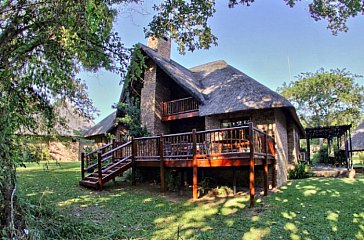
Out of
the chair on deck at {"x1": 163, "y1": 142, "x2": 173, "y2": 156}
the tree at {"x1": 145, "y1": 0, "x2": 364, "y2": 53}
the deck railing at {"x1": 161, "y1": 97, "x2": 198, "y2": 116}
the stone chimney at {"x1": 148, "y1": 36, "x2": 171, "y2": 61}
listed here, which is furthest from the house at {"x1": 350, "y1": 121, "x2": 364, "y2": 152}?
the chair on deck at {"x1": 163, "y1": 142, "x2": 173, "y2": 156}

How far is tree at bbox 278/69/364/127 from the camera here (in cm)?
2828

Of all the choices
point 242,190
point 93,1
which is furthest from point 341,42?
point 93,1

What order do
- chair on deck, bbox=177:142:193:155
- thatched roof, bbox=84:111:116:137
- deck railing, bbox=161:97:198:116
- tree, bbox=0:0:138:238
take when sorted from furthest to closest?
thatched roof, bbox=84:111:116:137 → deck railing, bbox=161:97:198:116 → chair on deck, bbox=177:142:193:155 → tree, bbox=0:0:138:238

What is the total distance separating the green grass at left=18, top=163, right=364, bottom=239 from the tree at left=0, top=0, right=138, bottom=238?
121 cm

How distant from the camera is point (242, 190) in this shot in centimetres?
1052

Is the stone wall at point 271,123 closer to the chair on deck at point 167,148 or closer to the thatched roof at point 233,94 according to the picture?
the thatched roof at point 233,94

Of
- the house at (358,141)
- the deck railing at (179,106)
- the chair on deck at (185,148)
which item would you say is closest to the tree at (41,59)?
the chair on deck at (185,148)

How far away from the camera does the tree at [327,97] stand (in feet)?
92.8

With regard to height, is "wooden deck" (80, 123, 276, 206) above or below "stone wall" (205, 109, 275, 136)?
below

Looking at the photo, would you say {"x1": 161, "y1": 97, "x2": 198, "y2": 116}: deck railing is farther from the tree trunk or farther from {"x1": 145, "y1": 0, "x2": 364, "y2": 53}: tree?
the tree trunk

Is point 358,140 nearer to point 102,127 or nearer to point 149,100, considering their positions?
point 149,100

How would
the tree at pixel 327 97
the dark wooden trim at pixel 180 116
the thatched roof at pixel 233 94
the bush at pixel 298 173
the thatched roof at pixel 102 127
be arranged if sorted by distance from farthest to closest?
the tree at pixel 327 97 < the thatched roof at pixel 102 127 < the bush at pixel 298 173 < the dark wooden trim at pixel 180 116 < the thatched roof at pixel 233 94

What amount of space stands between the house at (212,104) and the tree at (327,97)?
52.4 ft

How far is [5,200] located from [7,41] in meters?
2.98
